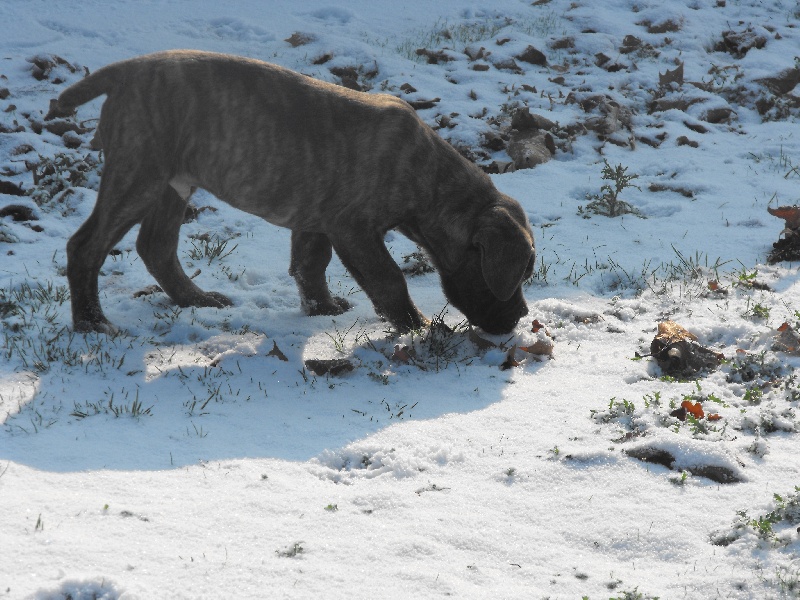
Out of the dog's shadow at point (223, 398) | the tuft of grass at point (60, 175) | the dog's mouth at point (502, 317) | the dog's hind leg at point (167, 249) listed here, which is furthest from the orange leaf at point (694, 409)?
the tuft of grass at point (60, 175)

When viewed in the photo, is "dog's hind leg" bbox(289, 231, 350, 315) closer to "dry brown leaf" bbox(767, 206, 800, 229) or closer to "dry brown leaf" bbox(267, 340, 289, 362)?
"dry brown leaf" bbox(267, 340, 289, 362)

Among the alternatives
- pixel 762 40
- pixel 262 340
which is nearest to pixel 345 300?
pixel 262 340

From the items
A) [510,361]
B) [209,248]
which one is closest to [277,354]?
[510,361]

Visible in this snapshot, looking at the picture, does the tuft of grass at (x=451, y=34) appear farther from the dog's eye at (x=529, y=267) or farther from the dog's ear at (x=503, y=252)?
the dog's ear at (x=503, y=252)

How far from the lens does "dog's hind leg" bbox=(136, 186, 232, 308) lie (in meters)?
5.51

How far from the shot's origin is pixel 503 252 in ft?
15.7

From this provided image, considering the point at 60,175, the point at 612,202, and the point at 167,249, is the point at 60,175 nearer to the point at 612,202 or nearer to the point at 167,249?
the point at 167,249

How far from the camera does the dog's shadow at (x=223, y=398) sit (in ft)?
11.6

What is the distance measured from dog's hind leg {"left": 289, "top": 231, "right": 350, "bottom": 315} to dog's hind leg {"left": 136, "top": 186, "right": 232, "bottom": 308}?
25.3 inches

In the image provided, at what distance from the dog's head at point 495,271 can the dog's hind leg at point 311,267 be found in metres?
0.84

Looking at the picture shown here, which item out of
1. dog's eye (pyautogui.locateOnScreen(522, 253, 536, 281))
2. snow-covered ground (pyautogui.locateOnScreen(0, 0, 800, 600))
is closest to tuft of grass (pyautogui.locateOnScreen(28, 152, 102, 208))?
snow-covered ground (pyautogui.locateOnScreen(0, 0, 800, 600))

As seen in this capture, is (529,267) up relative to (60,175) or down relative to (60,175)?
up

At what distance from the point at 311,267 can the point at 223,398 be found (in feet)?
5.18

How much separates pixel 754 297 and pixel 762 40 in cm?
749
